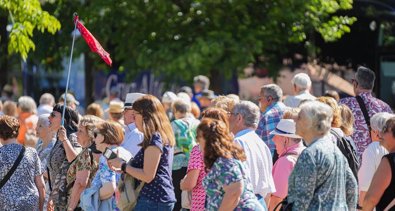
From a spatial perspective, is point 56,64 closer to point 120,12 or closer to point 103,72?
point 103,72

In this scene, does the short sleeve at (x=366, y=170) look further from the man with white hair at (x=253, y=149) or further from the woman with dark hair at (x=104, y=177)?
the woman with dark hair at (x=104, y=177)

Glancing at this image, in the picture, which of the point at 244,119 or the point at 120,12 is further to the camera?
the point at 120,12

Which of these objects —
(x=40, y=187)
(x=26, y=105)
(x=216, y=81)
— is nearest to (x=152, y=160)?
(x=40, y=187)

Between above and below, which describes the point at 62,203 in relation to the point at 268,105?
below

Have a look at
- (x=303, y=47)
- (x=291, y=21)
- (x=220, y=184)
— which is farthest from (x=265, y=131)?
(x=303, y=47)

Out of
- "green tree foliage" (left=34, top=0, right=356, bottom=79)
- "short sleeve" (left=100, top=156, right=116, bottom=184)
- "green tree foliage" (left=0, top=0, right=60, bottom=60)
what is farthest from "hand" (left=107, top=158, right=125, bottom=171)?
"green tree foliage" (left=34, top=0, right=356, bottom=79)

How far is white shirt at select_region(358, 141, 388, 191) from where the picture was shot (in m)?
9.86

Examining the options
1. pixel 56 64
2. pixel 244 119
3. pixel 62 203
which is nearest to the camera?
pixel 244 119

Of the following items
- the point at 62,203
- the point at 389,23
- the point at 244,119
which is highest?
the point at 389,23

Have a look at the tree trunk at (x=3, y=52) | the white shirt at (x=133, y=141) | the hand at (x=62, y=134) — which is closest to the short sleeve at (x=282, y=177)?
the white shirt at (x=133, y=141)

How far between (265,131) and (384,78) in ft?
27.6

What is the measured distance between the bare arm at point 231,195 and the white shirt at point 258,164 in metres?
1.05

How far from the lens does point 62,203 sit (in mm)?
10477

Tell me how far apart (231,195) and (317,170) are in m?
0.75
